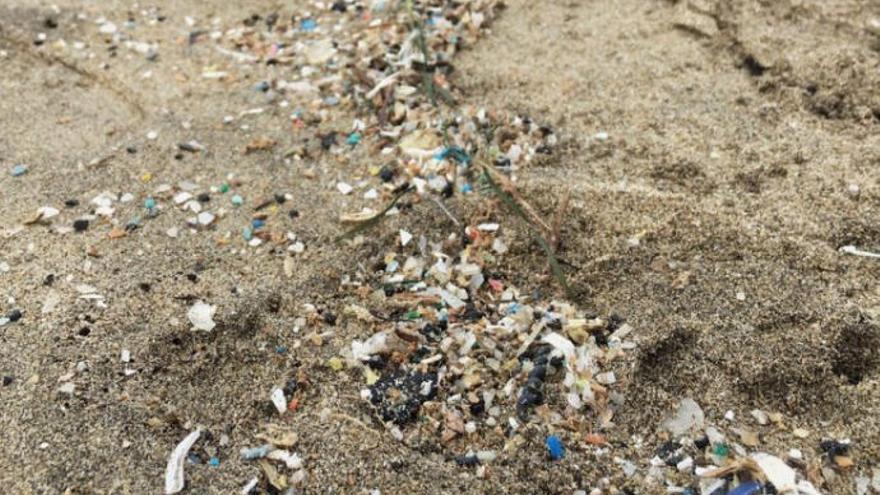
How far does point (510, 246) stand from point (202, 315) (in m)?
0.82

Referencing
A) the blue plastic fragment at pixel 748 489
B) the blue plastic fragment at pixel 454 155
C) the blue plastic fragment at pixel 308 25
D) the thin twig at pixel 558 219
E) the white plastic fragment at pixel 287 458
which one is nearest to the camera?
the blue plastic fragment at pixel 748 489

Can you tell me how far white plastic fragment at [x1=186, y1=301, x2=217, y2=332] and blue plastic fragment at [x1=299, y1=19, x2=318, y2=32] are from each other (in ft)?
4.59

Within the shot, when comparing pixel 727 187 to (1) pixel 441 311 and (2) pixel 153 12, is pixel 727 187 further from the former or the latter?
(2) pixel 153 12

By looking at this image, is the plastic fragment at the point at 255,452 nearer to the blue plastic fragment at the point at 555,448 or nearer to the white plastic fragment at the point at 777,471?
the blue plastic fragment at the point at 555,448

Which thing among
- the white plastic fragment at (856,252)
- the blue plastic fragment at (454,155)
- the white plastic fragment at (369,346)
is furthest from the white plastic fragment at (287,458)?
the white plastic fragment at (856,252)

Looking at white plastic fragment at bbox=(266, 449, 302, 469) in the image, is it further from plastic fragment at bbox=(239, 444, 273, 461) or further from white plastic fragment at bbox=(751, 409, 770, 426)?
white plastic fragment at bbox=(751, 409, 770, 426)

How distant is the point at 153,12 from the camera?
3324 mm

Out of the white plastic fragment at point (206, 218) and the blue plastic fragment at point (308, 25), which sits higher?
the blue plastic fragment at point (308, 25)

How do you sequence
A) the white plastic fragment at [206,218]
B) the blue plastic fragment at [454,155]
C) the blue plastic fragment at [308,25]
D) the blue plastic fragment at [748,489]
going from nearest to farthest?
the blue plastic fragment at [748,489] < the white plastic fragment at [206,218] < the blue plastic fragment at [454,155] < the blue plastic fragment at [308,25]

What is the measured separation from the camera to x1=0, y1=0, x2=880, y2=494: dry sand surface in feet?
6.16

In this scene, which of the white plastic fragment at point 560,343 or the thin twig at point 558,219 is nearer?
the white plastic fragment at point 560,343

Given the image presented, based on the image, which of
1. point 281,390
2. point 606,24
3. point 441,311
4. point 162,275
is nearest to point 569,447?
point 441,311

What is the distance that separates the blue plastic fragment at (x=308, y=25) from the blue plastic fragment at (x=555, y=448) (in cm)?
195

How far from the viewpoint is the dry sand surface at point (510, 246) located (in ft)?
6.16
